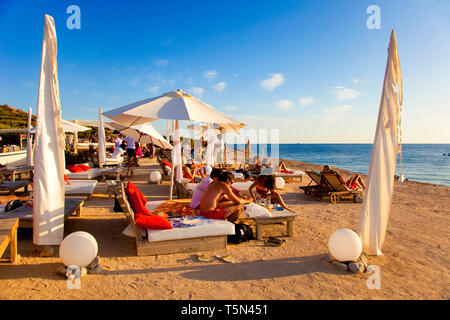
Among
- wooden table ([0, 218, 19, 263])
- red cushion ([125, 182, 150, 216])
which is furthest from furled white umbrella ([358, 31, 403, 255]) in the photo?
wooden table ([0, 218, 19, 263])

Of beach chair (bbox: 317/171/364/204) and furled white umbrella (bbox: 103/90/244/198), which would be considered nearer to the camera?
furled white umbrella (bbox: 103/90/244/198)

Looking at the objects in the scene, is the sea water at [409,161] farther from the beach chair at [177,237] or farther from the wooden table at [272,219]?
the beach chair at [177,237]

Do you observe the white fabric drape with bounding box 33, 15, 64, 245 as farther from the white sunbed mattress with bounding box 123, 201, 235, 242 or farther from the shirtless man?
the shirtless man

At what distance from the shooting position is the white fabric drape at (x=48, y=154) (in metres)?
3.56

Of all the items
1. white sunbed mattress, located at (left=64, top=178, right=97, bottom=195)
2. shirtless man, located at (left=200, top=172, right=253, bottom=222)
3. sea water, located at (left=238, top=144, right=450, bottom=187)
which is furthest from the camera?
sea water, located at (left=238, top=144, right=450, bottom=187)

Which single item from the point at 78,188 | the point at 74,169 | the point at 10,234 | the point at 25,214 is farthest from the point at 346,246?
the point at 74,169

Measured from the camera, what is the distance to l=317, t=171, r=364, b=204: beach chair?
25.6 feet

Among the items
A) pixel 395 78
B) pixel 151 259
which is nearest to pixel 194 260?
pixel 151 259

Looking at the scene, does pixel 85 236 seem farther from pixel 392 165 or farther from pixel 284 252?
pixel 392 165

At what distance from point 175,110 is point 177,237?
8.03 ft

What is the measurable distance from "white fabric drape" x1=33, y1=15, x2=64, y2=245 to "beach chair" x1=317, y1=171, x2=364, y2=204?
650cm

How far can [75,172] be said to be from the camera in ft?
31.1

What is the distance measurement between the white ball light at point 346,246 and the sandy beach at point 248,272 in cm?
22

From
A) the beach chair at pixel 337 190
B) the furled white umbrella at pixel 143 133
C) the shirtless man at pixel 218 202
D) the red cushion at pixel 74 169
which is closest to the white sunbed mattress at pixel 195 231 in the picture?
the shirtless man at pixel 218 202
